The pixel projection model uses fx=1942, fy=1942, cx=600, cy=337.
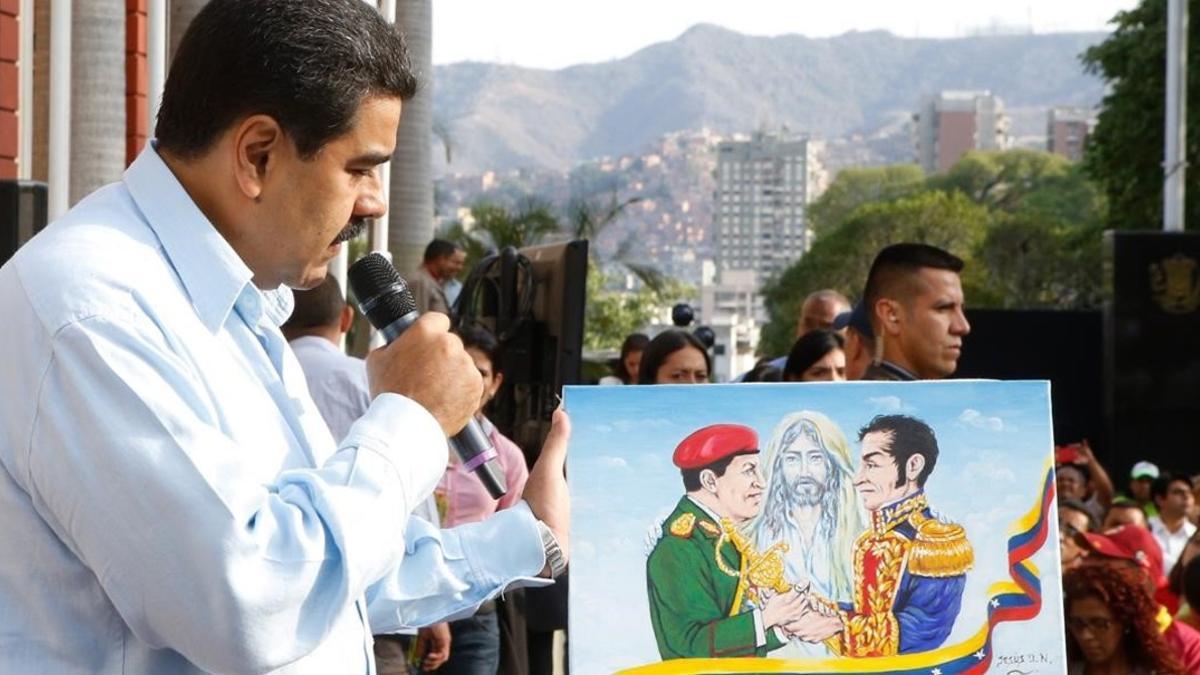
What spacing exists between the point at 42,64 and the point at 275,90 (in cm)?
835

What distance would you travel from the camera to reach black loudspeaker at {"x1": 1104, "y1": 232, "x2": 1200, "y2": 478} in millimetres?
17500

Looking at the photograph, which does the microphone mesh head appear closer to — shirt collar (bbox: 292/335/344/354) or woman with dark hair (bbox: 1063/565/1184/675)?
shirt collar (bbox: 292/335/344/354)

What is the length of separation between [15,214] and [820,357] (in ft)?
8.98

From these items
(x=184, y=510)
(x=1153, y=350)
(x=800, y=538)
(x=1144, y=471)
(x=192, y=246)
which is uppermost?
(x=192, y=246)

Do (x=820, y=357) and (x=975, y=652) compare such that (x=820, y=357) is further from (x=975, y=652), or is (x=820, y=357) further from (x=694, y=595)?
(x=694, y=595)

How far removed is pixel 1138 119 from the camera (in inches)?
1539

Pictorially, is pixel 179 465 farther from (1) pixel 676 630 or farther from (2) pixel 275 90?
(1) pixel 676 630

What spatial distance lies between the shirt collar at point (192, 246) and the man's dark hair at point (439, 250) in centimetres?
1027

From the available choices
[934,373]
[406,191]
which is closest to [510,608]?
[934,373]

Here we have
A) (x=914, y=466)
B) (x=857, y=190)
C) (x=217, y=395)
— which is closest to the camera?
(x=217, y=395)

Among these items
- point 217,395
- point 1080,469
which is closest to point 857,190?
point 1080,469

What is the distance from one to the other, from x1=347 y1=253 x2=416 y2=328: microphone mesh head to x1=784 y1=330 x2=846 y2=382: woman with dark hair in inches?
146

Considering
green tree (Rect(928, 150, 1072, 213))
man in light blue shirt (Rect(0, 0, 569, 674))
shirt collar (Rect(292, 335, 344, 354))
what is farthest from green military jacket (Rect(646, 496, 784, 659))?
green tree (Rect(928, 150, 1072, 213))

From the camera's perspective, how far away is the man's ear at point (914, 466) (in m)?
4.07
